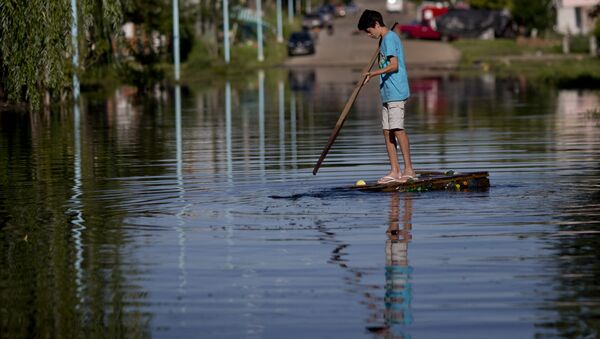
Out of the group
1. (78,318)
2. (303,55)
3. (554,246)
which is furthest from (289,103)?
(303,55)

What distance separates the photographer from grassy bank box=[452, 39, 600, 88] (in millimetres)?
50812

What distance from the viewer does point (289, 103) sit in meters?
40.8

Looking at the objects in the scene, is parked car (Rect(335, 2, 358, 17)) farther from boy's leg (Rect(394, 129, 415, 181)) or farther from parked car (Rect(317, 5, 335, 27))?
boy's leg (Rect(394, 129, 415, 181))

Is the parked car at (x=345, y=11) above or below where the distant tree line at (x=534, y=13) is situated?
above

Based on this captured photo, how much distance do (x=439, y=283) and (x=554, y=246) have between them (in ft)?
6.51

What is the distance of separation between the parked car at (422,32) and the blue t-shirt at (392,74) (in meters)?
87.2

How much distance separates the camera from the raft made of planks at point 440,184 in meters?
16.2

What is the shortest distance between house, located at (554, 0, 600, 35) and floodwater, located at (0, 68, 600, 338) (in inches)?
2757

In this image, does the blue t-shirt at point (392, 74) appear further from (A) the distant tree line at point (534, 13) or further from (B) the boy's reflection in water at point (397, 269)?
(A) the distant tree line at point (534, 13)

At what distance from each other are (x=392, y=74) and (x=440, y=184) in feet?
4.32

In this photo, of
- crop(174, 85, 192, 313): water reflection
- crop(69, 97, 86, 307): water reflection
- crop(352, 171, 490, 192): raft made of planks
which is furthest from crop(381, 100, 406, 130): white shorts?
crop(69, 97, 86, 307): water reflection

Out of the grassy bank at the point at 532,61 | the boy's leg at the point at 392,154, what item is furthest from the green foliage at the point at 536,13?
the boy's leg at the point at 392,154

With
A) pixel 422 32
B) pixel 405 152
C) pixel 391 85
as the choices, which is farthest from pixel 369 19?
pixel 422 32

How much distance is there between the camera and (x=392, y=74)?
1664cm
